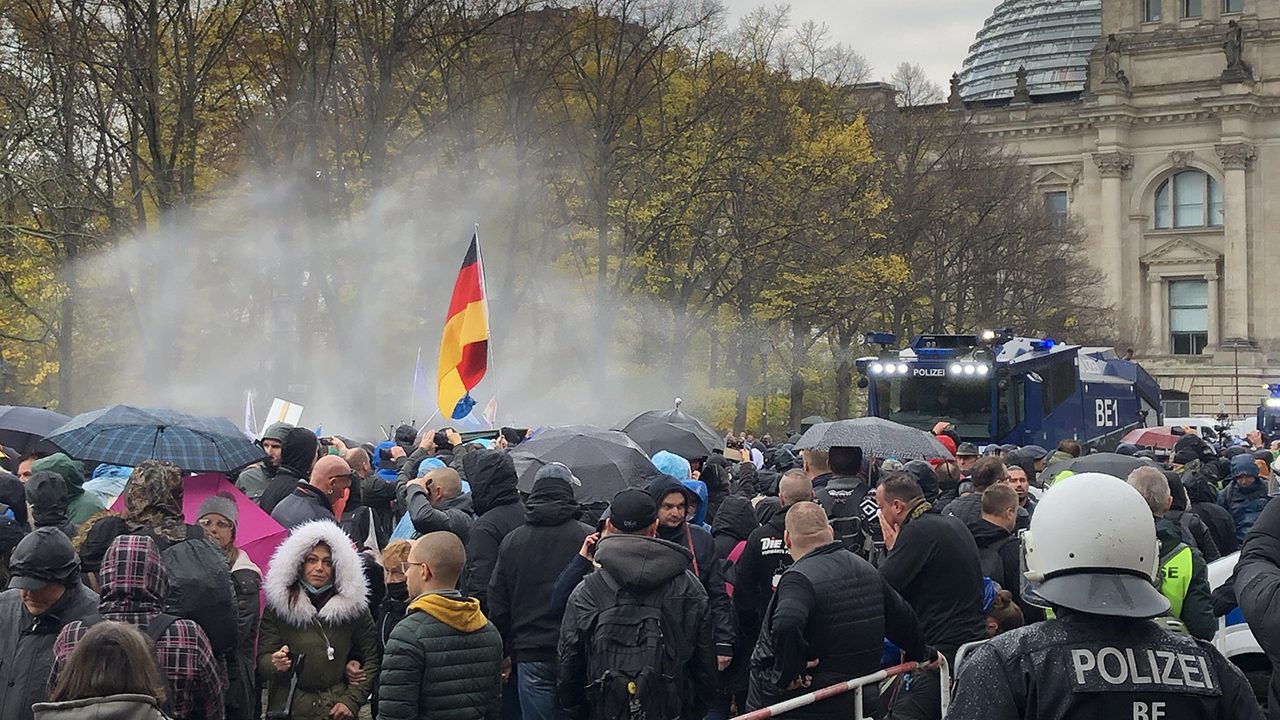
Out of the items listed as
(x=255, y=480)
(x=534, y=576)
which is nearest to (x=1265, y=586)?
(x=534, y=576)

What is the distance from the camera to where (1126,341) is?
3031 inches

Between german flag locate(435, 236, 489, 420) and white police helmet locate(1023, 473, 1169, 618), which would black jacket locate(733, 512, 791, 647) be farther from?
german flag locate(435, 236, 489, 420)

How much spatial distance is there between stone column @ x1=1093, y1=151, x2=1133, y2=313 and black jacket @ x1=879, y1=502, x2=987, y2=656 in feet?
260

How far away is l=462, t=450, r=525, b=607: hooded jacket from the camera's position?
892 centimetres

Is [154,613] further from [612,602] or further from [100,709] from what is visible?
[612,602]

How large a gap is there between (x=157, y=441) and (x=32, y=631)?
4.70 metres

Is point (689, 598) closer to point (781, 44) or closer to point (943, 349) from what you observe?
point (943, 349)

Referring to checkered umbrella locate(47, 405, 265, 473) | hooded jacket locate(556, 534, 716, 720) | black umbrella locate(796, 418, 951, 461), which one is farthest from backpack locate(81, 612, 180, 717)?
black umbrella locate(796, 418, 951, 461)

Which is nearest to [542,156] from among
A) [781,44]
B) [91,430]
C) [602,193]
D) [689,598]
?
[602,193]

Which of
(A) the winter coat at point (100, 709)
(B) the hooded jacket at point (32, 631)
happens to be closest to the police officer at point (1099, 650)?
(A) the winter coat at point (100, 709)

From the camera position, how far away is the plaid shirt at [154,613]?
20.2ft

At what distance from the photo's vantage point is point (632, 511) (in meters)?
7.57

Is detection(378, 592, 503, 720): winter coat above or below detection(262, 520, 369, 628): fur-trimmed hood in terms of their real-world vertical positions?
below

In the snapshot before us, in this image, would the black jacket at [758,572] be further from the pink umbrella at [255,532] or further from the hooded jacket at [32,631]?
the hooded jacket at [32,631]
